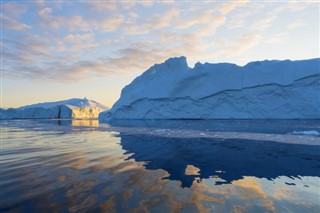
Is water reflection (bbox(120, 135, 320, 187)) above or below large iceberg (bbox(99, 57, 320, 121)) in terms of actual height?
below

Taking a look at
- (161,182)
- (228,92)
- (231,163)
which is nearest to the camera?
(161,182)

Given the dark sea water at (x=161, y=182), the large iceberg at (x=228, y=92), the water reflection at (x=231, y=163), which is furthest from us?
the large iceberg at (x=228, y=92)

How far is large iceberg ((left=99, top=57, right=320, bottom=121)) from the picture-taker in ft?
81.3

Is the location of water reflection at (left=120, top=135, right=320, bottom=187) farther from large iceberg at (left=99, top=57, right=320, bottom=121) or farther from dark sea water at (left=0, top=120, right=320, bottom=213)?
large iceberg at (left=99, top=57, right=320, bottom=121)

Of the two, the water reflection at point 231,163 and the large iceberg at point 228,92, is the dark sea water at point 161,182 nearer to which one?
the water reflection at point 231,163

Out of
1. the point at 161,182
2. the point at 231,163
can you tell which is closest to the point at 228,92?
the point at 231,163

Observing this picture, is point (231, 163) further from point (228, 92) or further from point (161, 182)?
point (228, 92)

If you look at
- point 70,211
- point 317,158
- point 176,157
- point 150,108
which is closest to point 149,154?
point 176,157

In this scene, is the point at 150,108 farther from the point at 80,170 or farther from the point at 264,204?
the point at 264,204

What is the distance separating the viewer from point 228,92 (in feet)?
87.5

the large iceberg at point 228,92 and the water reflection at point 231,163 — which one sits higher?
the large iceberg at point 228,92

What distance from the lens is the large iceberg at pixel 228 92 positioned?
81.3 feet

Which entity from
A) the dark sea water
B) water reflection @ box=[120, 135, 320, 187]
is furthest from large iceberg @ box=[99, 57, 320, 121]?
the dark sea water

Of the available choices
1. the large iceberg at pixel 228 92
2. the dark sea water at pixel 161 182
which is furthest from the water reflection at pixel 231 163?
the large iceberg at pixel 228 92
